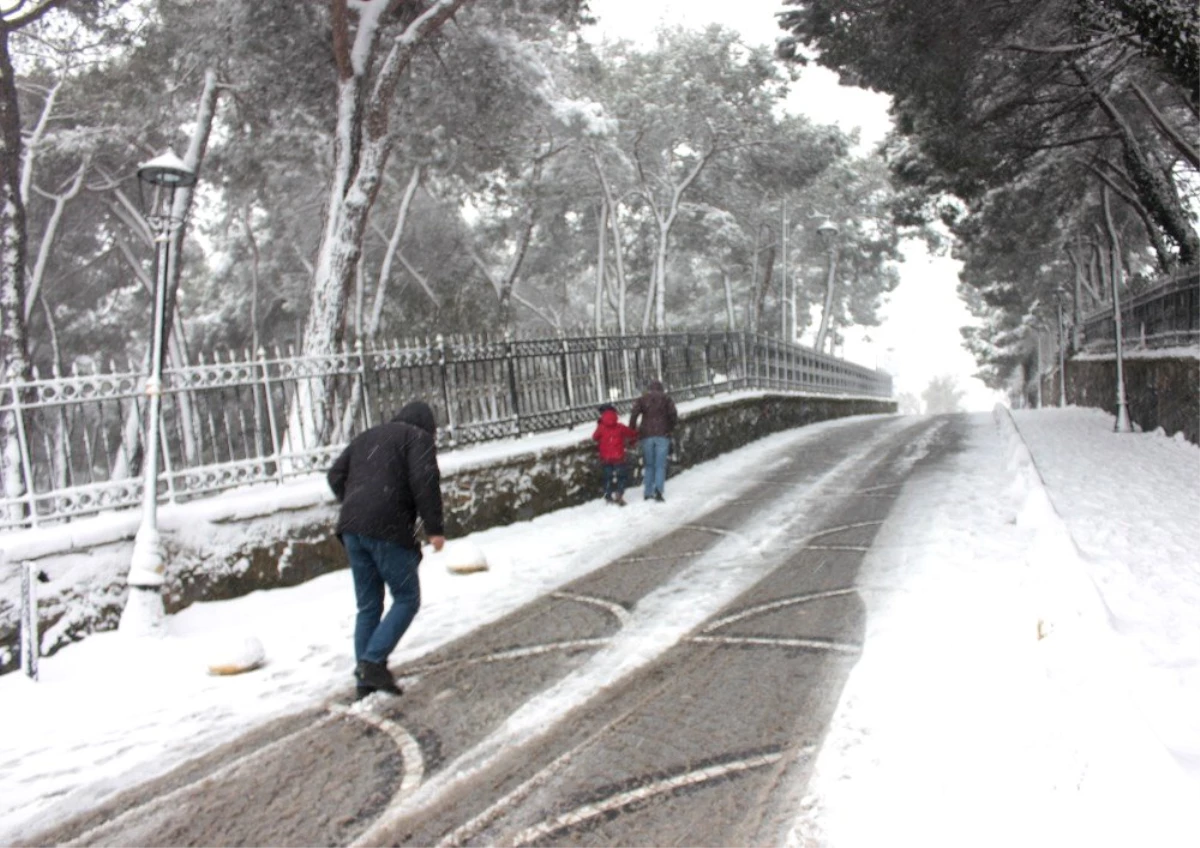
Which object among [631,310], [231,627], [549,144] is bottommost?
[231,627]

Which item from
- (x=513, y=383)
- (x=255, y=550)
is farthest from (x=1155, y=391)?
(x=255, y=550)

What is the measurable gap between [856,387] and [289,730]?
38806 millimetres

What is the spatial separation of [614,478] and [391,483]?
7.01 m

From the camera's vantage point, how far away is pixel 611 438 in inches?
453

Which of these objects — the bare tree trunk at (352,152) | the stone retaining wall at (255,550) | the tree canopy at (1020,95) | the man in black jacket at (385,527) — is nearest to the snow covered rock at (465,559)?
the stone retaining wall at (255,550)

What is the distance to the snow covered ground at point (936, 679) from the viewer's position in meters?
3.24

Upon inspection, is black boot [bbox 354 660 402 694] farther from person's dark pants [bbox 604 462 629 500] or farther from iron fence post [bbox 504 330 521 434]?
person's dark pants [bbox 604 462 629 500]

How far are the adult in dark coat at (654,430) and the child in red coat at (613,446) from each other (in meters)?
0.19

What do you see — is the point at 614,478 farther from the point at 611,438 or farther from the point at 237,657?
the point at 237,657

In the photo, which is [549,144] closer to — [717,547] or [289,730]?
[717,547]

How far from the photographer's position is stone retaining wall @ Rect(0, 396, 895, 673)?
638 centimetres

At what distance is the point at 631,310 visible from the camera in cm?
4741

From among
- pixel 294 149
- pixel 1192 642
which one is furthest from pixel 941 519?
pixel 294 149

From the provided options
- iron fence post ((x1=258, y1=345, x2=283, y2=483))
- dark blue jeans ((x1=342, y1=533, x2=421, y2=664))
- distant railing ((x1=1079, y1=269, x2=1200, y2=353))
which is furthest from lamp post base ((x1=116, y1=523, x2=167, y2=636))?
distant railing ((x1=1079, y1=269, x2=1200, y2=353))
